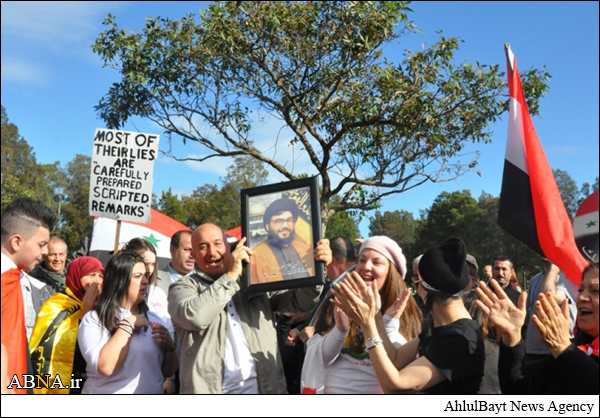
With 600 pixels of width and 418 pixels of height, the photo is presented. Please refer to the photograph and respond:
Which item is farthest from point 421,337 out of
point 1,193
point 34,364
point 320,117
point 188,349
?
point 1,193

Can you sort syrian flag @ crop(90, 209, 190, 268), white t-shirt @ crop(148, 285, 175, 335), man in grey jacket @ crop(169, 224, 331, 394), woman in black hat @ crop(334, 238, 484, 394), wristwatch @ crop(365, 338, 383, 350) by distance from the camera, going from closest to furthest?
woman in black hat @ crop(334, 238, 484, 394)
wristwatch @ crop(365, 338, 383, 350)
man in grey jacket @ crop(169, 224, 331, 394)
white t-shirt @ crop(148, 285, 175, 335)
syrian flag @ crop(90, 209, 190, 268)

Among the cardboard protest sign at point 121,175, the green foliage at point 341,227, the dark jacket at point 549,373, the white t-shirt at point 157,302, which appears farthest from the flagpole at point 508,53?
the green foliage at point 341,227

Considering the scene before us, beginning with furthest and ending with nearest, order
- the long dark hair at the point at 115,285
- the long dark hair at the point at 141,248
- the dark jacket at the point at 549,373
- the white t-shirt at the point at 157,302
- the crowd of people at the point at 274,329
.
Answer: the long dark hair at the point at 141,248
the white t-shirt at the point at 157,302
the long dark hair at the point at 115,285
the crowd of people at the point at 274,329
the dark jacket at the point at 549,373

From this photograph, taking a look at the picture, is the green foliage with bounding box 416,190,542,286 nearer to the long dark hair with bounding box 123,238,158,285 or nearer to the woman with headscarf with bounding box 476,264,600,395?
the long dark hair with bounding box 123,238,158,285

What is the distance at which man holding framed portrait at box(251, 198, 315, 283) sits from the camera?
384 cm

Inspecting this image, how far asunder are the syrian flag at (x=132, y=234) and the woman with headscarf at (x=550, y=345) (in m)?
6.88

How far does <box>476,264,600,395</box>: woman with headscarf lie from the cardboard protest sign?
3920 millimetres

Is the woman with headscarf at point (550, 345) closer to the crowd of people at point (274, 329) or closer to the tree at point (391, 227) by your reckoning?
the crowd of people at point (274, 329)

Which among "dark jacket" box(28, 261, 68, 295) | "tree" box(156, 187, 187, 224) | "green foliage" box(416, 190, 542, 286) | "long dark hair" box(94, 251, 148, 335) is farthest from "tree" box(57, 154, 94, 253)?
"long dark hair" box(94, 251, 148, 335)

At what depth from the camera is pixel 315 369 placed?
147 inches

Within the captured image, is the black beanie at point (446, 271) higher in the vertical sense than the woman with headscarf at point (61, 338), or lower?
higher

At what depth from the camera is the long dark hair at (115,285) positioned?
4098 mm

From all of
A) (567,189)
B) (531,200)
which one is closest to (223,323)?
(531,200)

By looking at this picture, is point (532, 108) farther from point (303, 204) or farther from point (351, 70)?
point (303, 204)
